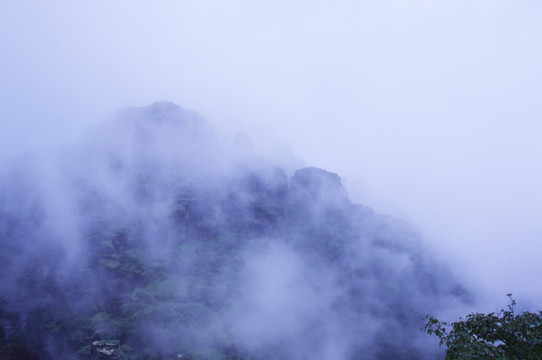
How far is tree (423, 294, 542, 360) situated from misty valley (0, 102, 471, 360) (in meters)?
45.1

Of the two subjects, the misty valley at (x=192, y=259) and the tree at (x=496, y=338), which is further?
the misty valley at (x=192, y=259)

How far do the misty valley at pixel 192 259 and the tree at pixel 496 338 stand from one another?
45.1 m

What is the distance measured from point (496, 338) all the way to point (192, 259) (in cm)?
6682

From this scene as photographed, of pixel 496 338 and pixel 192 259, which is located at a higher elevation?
pixel 192 259

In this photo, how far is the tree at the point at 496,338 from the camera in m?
17.7

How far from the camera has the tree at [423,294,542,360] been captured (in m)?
17.7

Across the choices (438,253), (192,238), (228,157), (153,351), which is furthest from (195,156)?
(438,253)

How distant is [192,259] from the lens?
79500 millimetres

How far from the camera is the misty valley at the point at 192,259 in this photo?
200 ft

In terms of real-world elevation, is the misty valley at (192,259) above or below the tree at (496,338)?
above

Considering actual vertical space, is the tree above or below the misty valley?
below

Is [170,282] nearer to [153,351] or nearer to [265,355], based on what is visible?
[153,351]

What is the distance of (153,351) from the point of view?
55750 mm

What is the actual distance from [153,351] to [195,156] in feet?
202
